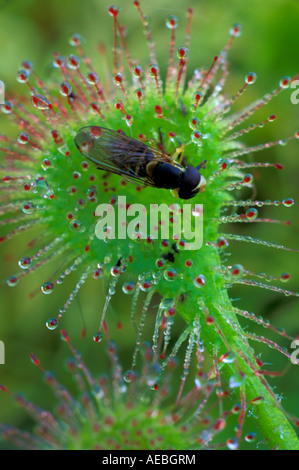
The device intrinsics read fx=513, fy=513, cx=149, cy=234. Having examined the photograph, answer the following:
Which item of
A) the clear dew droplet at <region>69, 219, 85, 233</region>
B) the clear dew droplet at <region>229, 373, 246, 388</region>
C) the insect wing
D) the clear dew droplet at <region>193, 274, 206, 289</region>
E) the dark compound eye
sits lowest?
the clear dew droplet at <region>229, 373, 246, 388</region>

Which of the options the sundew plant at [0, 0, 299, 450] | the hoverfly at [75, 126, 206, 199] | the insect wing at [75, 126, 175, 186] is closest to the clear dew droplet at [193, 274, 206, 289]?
the sundew plant at [0, 0, 299, 450]

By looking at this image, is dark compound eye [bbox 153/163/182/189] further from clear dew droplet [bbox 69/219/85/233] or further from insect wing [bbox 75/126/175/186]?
clear dew droplet [bbox 69/219/85/233]

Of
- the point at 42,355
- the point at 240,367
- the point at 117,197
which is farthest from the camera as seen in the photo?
the point at 42,355

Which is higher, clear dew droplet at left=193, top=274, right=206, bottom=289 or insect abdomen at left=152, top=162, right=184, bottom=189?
insect abdomen at left=152, top=162, right=184, bottom=189

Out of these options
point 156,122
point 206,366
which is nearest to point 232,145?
point 156,122

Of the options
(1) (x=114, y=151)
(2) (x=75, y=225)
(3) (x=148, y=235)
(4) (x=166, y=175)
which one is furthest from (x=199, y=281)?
(1) (x=114, y=151)

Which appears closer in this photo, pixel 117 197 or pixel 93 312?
pixel 117 197

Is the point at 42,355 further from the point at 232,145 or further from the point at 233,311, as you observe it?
the point at 232,145

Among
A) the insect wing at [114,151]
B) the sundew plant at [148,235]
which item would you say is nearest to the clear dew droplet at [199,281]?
the sundew plant at [148,235]
